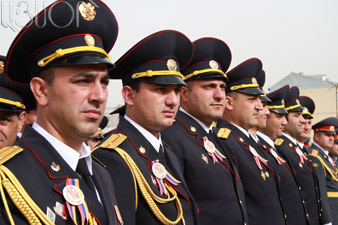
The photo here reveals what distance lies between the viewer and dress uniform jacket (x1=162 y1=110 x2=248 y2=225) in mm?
4082

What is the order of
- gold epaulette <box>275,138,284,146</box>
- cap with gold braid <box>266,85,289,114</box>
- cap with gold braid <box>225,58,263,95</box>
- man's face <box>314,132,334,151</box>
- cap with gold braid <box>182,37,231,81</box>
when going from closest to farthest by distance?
cap with gold braid <box>182,37,231,81</box>
cap with gold braid <box>225,58,263,95</box>
gold epaulette <box>275,138,284,146</box>
cap with gold braid <box>266,85,289,114</box>
man's face <box>314,132,334,151</box>

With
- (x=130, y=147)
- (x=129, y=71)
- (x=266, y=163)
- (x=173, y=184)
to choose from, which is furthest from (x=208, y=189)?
(x=266, y=163)

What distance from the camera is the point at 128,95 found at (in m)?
3.80

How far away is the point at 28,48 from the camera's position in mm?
Answer: 2520

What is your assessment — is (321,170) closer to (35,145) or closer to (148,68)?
(148,68)

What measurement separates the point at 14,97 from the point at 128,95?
1245 millimetres

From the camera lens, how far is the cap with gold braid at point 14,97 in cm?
407

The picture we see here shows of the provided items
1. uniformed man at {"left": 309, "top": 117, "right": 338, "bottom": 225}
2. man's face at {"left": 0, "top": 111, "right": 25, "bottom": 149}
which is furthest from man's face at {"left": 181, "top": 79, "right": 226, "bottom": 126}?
uniformed man at {"left": 309, "top": 117, "right": 338, "bottom": 225}

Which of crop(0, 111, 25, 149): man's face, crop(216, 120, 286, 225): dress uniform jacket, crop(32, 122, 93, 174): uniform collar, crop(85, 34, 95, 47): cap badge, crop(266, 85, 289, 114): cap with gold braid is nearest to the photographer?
crop(32, 122, 93, 174): uniform collar

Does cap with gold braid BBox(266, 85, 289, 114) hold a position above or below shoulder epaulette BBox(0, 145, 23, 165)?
below

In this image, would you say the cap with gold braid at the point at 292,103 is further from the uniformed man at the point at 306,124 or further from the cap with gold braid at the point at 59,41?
the cap with gold braid at the point at 59,41

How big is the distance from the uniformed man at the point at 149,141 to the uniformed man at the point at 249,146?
1.31m

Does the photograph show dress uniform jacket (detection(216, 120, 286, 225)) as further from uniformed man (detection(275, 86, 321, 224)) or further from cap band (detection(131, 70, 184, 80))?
cap band (detection(131, 70, 184, 80))

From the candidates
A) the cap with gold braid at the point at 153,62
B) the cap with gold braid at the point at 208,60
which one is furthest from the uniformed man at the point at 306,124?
the cap with gold braid at the point at 153,62
